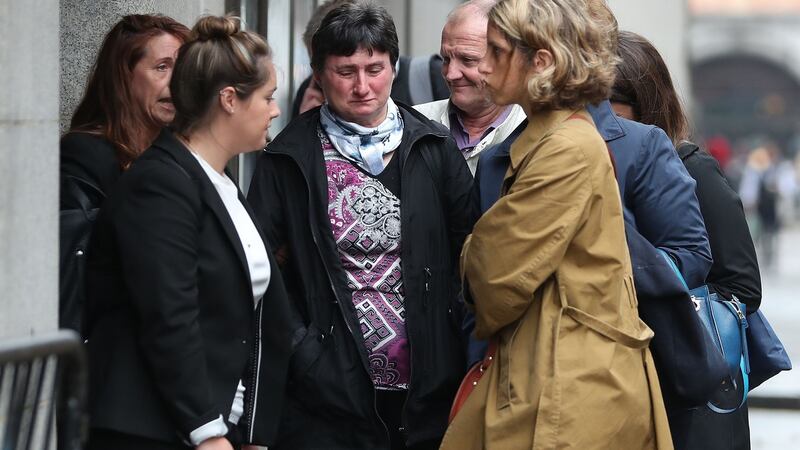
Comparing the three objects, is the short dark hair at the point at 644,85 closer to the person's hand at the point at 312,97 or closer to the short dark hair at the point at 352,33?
the short dark hair at the point at 352,33

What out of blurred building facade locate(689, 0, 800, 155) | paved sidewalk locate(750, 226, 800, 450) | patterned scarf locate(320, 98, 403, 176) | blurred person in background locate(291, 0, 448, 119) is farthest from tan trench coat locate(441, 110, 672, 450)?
blurred building facade locate(689, 0, 800, 155)

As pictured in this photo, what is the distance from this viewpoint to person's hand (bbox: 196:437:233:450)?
135 inches

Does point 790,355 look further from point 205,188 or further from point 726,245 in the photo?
Answer: point 205,188

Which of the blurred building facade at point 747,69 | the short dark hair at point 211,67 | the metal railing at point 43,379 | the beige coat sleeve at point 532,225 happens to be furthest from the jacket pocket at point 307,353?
the blurred building facade at point 747,69

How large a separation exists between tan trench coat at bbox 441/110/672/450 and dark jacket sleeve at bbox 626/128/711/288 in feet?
1.44

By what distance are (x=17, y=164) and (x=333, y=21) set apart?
125cm

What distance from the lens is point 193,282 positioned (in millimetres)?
3426

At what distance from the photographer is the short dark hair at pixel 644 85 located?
464cm

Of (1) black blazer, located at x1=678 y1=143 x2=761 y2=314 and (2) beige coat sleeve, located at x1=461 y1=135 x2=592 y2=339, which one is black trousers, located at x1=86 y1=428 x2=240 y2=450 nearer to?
(2) beige coat sleeve, located at x1=461 y1=135 x2=592 y2=339

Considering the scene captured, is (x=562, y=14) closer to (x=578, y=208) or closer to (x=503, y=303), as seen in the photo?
(x=578, y=208)

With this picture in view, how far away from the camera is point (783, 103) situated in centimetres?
5928

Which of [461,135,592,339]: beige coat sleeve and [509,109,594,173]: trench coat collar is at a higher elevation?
[509,109,594,173]: trench coat collar

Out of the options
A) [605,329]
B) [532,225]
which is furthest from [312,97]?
[605,329]

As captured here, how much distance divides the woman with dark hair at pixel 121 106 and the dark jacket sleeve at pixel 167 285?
2.01 ft
